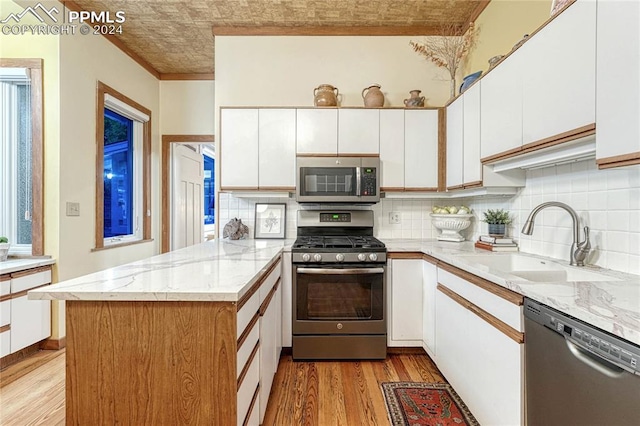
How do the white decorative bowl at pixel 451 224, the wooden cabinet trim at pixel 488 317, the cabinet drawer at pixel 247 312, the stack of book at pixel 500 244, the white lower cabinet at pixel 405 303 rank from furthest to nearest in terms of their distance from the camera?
the white decorative bowl at pixel 451 224 → the white lower cabinet at pixel 405 303 → the stack of book at pixel 500 244 → the wooden cabinet trim at pixel 488 317 → the cabinet drawer at pixel 247 312

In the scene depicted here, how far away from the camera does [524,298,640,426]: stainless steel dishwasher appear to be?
0.83 meters

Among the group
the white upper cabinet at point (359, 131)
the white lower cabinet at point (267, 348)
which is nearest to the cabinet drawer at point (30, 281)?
the white lower cabinet at point (267, 348)

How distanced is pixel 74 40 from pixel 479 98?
3.30 m

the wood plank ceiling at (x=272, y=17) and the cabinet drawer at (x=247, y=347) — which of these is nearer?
the cabinet drawer at (x=247, y=347)

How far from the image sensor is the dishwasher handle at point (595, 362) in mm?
859

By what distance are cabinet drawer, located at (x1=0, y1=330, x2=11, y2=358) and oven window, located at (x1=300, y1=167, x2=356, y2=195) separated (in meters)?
2.36

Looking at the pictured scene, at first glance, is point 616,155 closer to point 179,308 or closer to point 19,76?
point 179,308

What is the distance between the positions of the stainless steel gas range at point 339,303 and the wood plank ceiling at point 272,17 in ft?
6.77

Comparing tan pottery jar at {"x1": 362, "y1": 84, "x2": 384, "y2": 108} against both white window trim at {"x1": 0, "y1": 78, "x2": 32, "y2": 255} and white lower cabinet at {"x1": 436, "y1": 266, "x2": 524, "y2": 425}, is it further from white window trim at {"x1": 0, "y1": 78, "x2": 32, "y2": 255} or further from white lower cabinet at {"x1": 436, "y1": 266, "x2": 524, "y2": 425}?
white window trim at {"x1": 0, "y1": 78, "x2": 32, "y2": 255}

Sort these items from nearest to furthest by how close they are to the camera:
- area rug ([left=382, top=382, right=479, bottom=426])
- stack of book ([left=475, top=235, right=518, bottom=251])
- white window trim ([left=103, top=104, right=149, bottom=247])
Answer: area rug ([left=382, top=382, right=479, bottom=426])
stack of book ([left=475, top=235, right=518, bottom=251])
white window trim ([left=103, top=104, right=149, bottom=247])

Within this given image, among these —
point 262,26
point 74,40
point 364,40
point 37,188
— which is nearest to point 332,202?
point 364,40

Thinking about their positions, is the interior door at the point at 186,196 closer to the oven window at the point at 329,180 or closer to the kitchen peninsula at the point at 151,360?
the oven window at the point at 329,180

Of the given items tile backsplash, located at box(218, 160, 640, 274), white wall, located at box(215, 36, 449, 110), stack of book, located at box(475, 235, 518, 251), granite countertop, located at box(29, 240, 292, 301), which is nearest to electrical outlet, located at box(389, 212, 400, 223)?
tile backsplash, located at box(218, 160, 640, 274)

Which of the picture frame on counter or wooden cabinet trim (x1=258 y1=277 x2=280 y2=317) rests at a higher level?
the picture frame on counter
